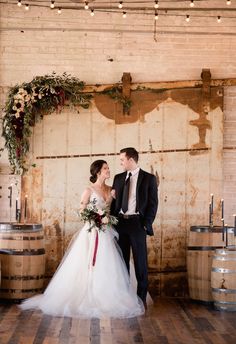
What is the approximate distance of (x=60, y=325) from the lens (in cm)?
607

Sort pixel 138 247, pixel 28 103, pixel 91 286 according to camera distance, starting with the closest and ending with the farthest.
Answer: pixel 91 286 → pixel 138 247 → pixel 28 103

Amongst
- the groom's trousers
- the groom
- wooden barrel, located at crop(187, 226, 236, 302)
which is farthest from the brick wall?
the groom's trousers

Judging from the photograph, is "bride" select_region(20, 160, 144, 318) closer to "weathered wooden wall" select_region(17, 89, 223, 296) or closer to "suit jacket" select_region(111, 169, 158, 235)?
"suit jacket" select_region(111, 169, 158, 235)

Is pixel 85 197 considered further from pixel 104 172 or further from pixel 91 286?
pixel 91 286

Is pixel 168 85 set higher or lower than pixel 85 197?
higher

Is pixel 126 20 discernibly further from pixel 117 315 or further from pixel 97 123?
pixel 117 315

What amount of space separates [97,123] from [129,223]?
1.69 meters

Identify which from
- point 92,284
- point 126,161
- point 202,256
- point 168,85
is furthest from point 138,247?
point 168,85

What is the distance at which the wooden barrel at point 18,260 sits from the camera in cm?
742

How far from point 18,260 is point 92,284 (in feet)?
→ 3.20

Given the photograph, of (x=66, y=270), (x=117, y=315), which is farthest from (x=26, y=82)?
(x=117, y=315)

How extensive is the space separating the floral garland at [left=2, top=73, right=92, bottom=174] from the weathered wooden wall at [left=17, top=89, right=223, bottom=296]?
6.2 inches

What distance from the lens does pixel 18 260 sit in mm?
7410

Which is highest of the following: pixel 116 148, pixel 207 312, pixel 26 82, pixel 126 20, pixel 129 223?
pixel 126 20
